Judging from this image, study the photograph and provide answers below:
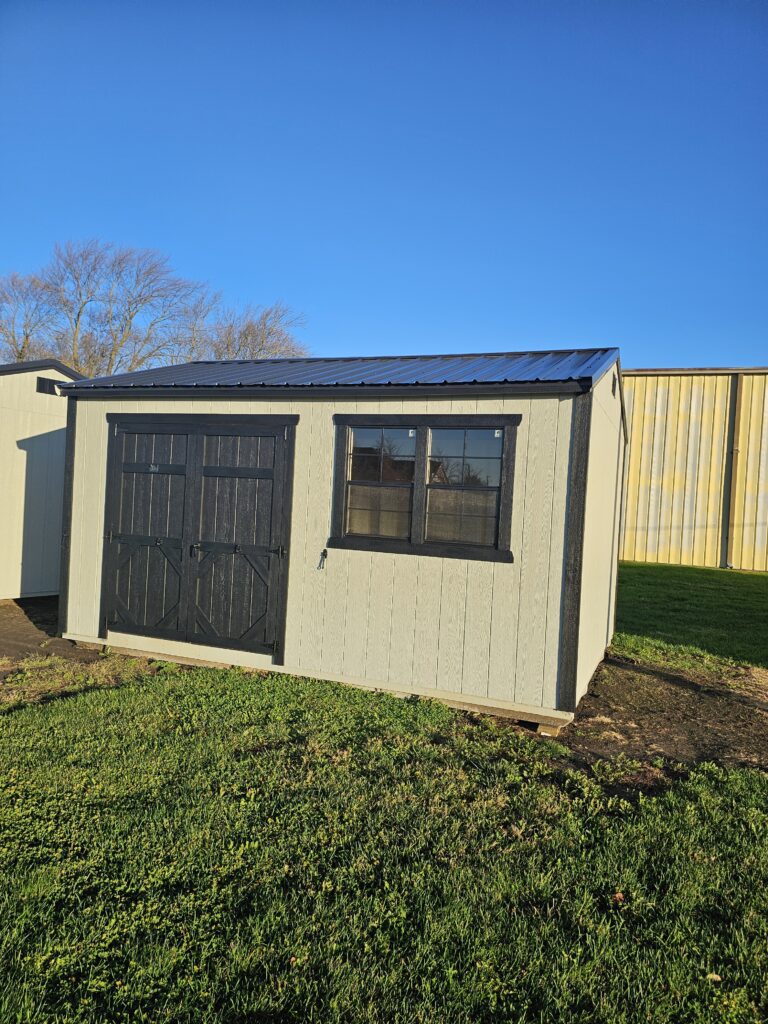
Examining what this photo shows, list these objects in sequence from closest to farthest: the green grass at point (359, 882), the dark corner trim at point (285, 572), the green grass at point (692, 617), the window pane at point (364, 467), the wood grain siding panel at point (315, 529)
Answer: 1. the green grass at point (359, 882)
2. the window pane at point (364, 467)
3. the wood grain siding panel at point (315, 529)
4. the dark corner trim at point (285, 572)
5. the green grass at point (692, 617)

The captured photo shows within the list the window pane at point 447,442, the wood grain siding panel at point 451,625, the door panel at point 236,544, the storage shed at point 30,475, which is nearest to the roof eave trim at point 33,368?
the storage shed at point 30,475

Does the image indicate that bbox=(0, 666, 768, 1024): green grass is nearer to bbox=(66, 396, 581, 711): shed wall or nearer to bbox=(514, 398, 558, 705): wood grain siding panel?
bbox=(514, 398, 558, 705): wood grain siding panel

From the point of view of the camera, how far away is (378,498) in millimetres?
5973

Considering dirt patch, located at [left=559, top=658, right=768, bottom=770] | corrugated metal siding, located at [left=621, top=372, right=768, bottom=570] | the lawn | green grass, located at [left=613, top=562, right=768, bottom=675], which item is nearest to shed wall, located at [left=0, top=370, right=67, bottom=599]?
the lawn

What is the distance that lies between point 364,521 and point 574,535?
1845 mm

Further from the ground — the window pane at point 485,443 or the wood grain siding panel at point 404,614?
the window pane at point 485,443

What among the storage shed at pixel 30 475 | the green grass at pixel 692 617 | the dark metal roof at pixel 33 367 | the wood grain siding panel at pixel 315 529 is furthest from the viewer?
the storage shed at pixel 30 475

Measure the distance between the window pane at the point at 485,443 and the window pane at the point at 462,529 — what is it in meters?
0.53

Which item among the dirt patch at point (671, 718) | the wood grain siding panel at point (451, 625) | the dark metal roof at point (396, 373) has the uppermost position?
the dark metal roof at point (396, 373)

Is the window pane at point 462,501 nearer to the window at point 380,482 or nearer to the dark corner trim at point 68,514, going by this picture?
the window at point 380,482

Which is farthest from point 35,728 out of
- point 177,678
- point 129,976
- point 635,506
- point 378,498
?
point 635,506

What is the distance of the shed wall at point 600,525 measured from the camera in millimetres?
5523

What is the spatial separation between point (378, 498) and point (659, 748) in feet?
9.78

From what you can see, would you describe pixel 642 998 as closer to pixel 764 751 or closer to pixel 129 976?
pixel 129 976
